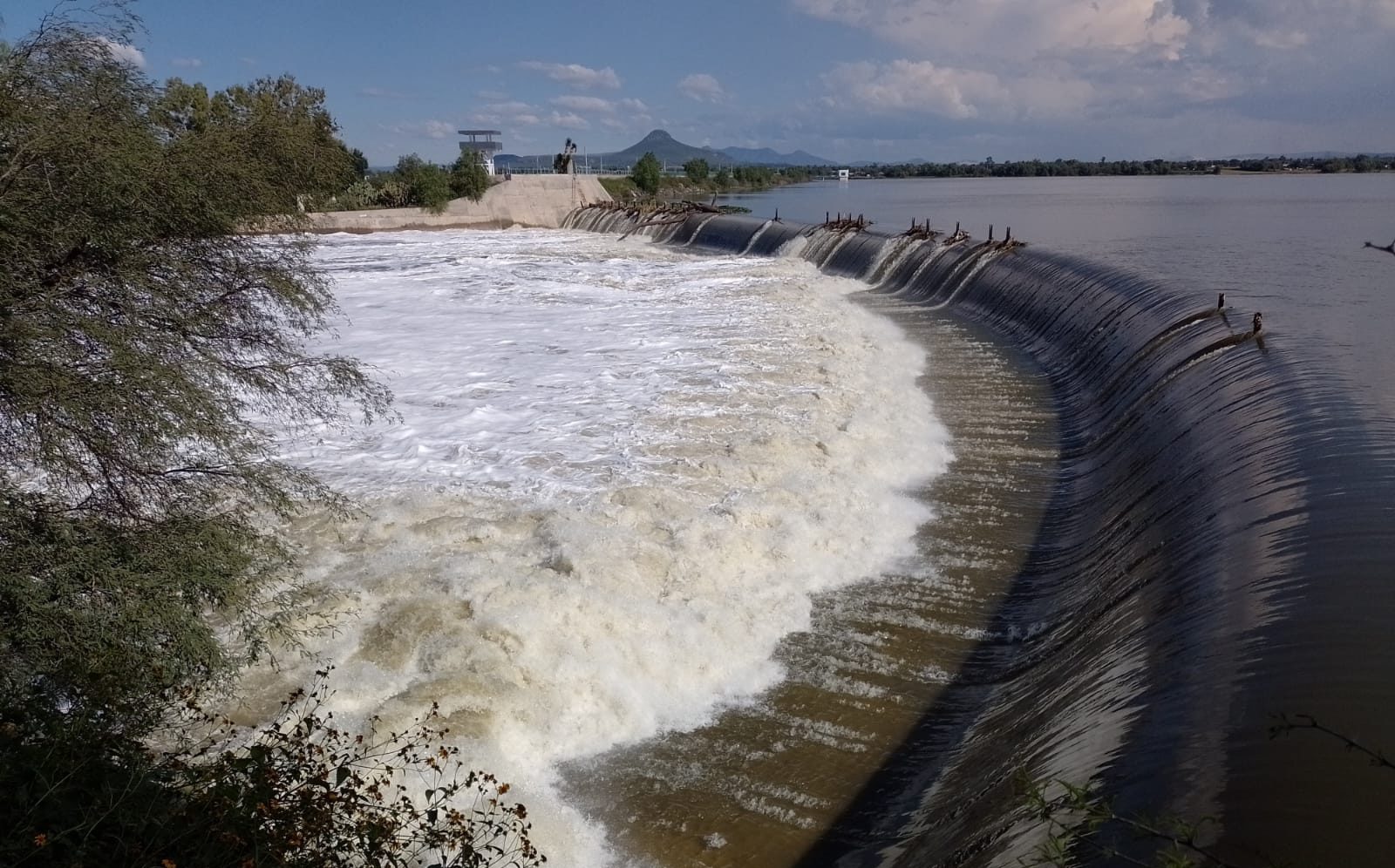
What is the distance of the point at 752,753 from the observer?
6.23 m

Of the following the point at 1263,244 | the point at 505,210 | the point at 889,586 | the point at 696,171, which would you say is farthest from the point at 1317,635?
the point at 696,171

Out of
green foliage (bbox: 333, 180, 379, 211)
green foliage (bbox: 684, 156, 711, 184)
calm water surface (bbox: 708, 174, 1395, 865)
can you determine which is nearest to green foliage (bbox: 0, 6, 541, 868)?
calm water surface (bbox: 708, 174, 1395, 865)

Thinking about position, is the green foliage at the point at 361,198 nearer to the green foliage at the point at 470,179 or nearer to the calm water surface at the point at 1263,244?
the green foliage at the point at 470,179

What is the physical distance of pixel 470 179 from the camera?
60406 mm

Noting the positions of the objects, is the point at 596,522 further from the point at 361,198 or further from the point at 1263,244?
the point at 361,198

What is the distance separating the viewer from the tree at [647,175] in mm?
78875

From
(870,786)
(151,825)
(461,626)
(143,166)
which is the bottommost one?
(870,786)

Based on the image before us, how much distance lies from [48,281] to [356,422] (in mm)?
8542

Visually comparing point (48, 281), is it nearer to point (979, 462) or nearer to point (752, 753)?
point (752, 753)

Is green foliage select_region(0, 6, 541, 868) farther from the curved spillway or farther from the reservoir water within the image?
the curved spillway

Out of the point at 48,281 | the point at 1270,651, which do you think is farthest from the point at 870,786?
the point at 48,281

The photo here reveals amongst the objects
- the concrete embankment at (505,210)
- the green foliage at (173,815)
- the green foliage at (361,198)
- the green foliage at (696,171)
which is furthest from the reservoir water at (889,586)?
the green foliage at (696,171)

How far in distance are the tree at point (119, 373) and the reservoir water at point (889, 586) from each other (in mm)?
1459

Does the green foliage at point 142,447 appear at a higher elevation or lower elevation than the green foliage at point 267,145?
lower
